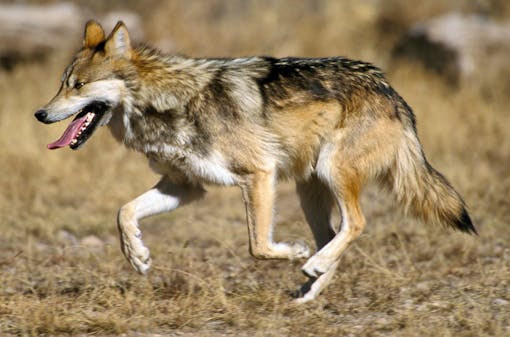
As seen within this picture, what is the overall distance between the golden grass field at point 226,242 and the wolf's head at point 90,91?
103 cm

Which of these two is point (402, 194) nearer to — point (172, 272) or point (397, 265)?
point (397, 265)

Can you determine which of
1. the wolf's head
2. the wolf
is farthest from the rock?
the wolf's head

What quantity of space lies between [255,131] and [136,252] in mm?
1078

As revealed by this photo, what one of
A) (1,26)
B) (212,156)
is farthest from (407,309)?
(1,26)

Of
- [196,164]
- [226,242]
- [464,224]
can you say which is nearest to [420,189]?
[464,224]

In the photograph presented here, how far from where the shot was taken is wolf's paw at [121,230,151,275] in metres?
5.21

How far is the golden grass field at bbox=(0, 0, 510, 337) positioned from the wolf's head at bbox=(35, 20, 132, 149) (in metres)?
1.03

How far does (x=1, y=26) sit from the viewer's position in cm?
1195

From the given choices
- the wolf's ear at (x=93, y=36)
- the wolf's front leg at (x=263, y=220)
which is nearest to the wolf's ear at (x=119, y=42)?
the wolf's ear at (x=93, y=36)

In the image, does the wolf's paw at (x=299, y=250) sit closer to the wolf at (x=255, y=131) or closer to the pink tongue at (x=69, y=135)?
the wolf at (x=255, y=131)

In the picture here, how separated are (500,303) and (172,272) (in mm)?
2240

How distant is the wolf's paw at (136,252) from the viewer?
205 inches

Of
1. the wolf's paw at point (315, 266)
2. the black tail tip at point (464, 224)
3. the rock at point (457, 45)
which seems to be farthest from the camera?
the rock at point (457, 45)

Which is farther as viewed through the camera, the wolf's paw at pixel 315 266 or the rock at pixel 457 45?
the rock at pixel 457 45
